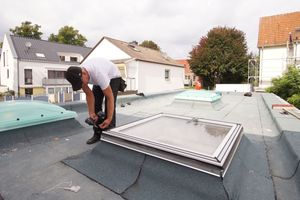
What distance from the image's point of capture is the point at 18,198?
3.99 ft

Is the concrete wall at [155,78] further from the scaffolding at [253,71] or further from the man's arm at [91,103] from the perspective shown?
the man's arm at [91,103]

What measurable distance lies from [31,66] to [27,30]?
495 inches

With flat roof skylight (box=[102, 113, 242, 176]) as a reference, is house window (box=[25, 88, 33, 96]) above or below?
above

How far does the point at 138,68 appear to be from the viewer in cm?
1245

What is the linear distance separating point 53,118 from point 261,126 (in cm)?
350

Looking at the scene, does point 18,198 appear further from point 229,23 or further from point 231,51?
point 229,23

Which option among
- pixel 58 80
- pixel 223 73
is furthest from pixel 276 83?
pixel 58 80

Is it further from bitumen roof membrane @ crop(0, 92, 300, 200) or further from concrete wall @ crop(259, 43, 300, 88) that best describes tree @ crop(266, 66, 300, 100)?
bitumen roof membrane @ crop(0, 92, 300, 200)

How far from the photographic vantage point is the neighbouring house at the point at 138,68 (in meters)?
12.4

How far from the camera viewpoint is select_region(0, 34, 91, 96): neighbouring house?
18.1 meters

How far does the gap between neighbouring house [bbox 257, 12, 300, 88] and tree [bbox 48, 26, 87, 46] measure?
28.6 metres

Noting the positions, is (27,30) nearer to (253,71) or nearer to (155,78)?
(155,78)

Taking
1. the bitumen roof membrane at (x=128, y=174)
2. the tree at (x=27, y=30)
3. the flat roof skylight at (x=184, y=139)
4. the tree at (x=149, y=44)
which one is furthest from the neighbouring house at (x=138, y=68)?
the tree at (x=27, y=30)

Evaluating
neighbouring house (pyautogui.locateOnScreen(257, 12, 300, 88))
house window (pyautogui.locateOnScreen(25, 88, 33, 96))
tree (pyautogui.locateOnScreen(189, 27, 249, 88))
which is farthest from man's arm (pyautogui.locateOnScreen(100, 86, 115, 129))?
house window (pyautogui.locateOnScreen(25, 88, 33, 96))
